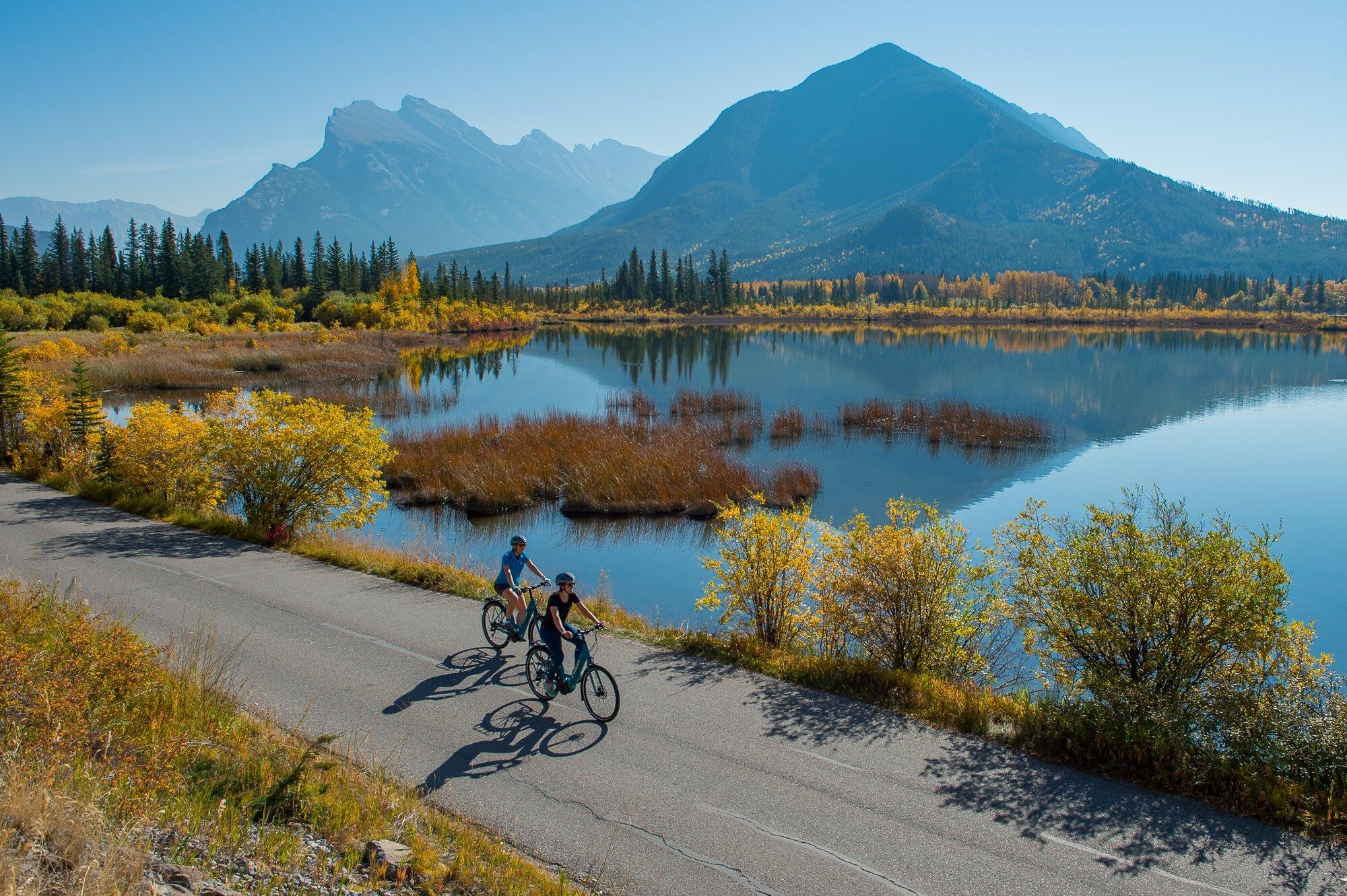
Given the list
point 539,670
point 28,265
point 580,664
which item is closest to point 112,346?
point 28,265

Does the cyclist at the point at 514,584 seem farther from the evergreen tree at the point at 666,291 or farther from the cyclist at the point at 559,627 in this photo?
the evergreen tree at the point at 666,291

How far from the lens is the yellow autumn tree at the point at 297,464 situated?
1775 cm

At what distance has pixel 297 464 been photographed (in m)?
17.9

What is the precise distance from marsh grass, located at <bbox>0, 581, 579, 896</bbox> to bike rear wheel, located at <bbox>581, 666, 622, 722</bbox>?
2.26 metres

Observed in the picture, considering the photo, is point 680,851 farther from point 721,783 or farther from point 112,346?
point 112,346

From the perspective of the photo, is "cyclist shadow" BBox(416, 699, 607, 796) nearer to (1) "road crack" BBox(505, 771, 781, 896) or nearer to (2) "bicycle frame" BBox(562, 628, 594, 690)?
(2) "bicycle frame" BBox(562, 628, 594, 690)

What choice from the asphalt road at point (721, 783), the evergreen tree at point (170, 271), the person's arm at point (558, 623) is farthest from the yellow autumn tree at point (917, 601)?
the evergreen tree at point (170, 271)

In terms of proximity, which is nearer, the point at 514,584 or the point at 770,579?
the point at 514,584

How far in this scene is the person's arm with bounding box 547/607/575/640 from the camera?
9234mm

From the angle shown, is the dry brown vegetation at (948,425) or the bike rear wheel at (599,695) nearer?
the bike rear wheel at (599,695)

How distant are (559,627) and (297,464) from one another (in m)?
11.2

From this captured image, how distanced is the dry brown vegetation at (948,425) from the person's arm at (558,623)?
30480 mm

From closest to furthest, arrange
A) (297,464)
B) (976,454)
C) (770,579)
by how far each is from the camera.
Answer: (770,579)
(297,464)
(976,454)

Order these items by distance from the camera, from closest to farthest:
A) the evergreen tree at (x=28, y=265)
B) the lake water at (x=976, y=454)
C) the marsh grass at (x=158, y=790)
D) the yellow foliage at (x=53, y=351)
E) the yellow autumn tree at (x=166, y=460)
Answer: the marsh grass at (x=158, y=790)
the yellow autumn tree at (x=166, y=460)
the lake water at (x=976, y=454)
the yellow foliage at (x=53, y=351)
the evergreen tree at (x=28, y=265)
